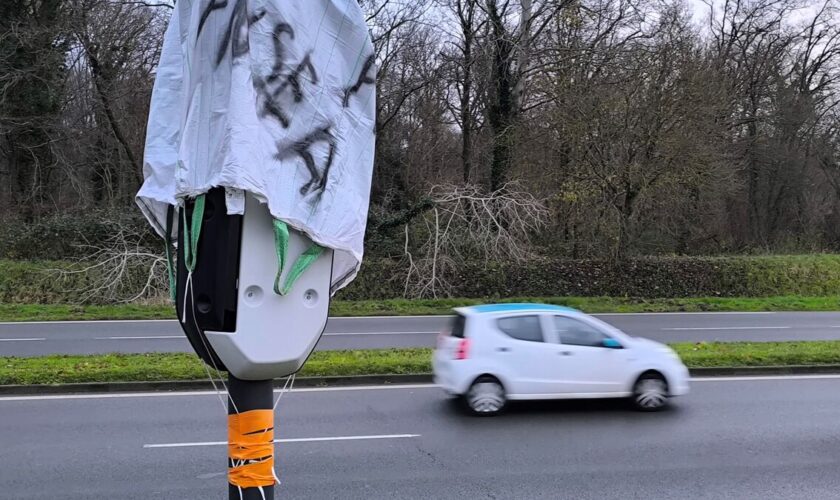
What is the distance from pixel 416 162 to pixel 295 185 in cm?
2822

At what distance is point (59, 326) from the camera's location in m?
17.2

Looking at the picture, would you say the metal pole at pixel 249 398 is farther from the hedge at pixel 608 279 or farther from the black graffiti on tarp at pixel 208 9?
the hedge at pixel 608 279

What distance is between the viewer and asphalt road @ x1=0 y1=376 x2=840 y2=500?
6.17 metres

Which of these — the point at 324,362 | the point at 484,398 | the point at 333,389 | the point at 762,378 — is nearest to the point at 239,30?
the point at 484,398

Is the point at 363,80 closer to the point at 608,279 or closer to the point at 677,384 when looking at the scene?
the point at 677,384

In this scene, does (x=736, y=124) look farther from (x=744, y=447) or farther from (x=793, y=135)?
(x=744, y=447)

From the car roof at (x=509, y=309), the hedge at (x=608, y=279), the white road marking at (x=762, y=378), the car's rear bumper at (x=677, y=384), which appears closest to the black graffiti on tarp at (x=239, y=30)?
the car roof at (x=509, y=309)

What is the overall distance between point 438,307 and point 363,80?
19.0 metres

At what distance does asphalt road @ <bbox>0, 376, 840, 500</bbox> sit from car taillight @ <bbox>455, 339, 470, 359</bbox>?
0.77 metres

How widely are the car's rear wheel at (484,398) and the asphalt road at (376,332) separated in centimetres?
543

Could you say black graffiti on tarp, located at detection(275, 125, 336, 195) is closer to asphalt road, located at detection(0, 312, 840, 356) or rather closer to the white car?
the white car

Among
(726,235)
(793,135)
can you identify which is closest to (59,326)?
(726,235)

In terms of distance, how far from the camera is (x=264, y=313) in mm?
1984

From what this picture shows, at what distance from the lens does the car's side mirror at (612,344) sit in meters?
8.95
